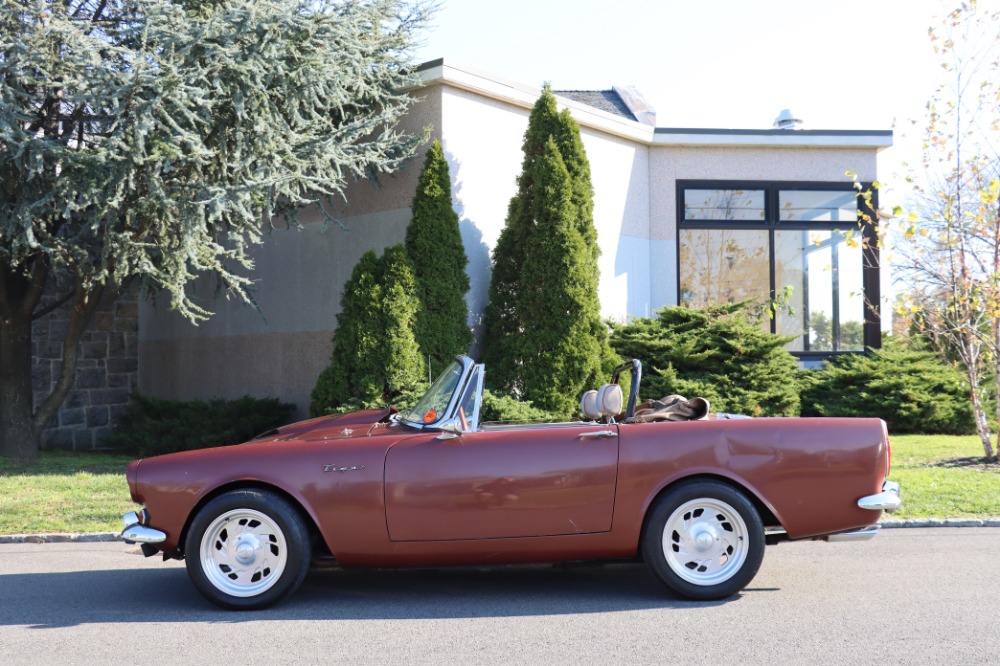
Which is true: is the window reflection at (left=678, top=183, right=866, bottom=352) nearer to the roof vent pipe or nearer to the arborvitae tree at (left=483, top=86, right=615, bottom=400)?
the roof vent pipe

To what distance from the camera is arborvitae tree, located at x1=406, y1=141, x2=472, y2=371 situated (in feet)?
39.2

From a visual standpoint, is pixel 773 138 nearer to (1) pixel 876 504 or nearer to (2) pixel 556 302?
(2) pixel 556 302

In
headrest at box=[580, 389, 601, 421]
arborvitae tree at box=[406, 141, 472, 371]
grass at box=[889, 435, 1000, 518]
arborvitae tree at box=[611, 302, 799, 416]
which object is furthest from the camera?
arborvitae tree at box=[611, 302, 799, 416]

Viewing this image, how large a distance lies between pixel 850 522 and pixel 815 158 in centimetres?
1149

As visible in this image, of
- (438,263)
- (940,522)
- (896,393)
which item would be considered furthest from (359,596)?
(896,393)

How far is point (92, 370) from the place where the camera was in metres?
15.9

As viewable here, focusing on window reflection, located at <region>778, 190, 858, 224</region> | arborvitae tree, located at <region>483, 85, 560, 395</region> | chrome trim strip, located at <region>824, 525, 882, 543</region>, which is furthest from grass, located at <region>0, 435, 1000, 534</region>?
arborvitae tree, located at <region>483, 85, 560, 395</region>

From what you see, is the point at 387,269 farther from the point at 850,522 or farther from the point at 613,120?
the point at 850,522

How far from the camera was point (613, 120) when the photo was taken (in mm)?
14688

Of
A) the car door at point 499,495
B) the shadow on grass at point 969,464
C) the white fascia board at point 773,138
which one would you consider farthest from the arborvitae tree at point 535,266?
the car door at point 499,495

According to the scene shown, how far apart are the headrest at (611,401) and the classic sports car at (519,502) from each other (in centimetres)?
29

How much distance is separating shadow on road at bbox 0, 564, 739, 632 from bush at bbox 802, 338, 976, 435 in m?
8.95

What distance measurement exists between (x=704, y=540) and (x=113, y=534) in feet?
16.3

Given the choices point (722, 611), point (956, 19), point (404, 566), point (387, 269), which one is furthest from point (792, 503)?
point (956, 19)
